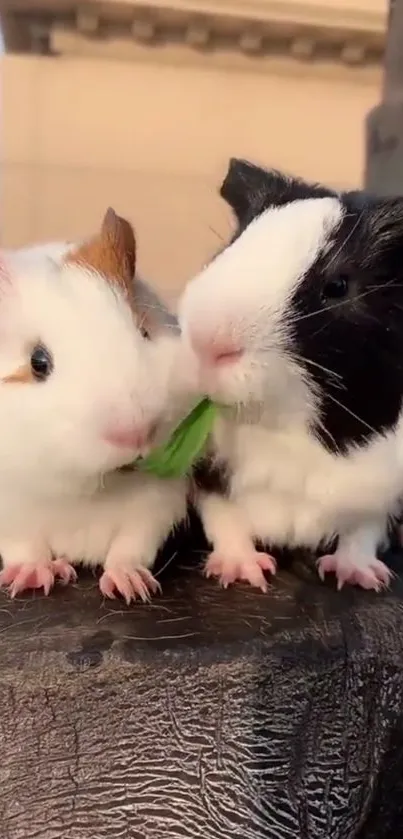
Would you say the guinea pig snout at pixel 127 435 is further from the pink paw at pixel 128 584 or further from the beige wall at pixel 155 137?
the beige wall at pixel 155 137

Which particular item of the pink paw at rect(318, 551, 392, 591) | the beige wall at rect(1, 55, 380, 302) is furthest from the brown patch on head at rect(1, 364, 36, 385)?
the beige wall at rect(1, 55, 380, 302)

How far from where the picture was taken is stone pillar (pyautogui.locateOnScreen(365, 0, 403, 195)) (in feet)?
4.61

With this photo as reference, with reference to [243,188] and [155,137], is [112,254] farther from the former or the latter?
[155,137]

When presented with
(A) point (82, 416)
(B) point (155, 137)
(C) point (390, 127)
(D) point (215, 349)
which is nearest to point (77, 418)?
(A) point (82, 416)

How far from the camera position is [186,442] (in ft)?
2.53

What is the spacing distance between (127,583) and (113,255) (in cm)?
28

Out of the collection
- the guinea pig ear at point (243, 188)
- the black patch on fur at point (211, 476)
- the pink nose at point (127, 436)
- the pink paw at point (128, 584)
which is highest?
the guinea pig ear at point (243, 188)

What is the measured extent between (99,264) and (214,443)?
0.18m

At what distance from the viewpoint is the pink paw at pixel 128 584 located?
2.51 ft

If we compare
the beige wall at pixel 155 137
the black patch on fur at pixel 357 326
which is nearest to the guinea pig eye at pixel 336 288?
the black patch on fur at pixel 357 326

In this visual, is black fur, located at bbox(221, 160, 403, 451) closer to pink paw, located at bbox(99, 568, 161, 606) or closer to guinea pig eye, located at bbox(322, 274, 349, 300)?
guinea pig eye, located at bbox(322, 274, 349, 300)

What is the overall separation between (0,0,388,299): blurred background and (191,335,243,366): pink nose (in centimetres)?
125

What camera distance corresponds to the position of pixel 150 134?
1966mm

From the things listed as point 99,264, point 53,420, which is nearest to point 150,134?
point 99,264
